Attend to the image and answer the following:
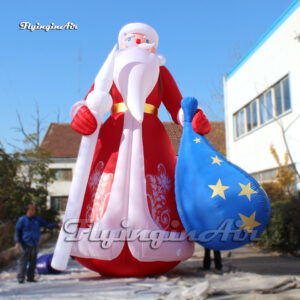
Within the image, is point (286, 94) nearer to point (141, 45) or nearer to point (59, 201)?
point (141, 45)

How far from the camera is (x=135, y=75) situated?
515cm

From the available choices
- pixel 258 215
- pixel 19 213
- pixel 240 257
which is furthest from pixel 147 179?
pixel 19 213

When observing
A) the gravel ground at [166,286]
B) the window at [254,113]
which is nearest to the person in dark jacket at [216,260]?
the gravel ground at [166,286]

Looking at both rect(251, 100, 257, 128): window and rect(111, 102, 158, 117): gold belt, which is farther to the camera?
rect(251, 100, 257, 128): window

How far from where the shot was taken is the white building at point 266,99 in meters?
10.5

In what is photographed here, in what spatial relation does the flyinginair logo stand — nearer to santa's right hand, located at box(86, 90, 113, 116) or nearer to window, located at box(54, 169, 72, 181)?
santa's right hand, located at box(86, 90, 113, 116)

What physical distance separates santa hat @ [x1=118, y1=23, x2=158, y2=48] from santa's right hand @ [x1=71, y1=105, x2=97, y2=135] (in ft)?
4.34

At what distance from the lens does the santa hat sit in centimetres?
555

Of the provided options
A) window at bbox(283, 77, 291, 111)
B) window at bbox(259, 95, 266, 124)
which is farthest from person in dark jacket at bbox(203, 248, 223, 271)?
window at bbox(259, 95, 266, 124)

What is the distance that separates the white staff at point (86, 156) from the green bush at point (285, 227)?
5.23m

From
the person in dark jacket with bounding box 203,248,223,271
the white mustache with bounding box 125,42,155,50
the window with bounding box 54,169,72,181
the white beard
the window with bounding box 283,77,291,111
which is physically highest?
the window with bounding box 283,77,291,111

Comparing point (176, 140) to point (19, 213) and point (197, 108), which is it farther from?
point (19, 213)

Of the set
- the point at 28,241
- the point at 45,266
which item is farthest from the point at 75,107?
the point at 45,266

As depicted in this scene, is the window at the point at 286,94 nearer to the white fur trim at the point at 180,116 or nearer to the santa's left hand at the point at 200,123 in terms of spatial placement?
the white fur trim at the point at 180,116
